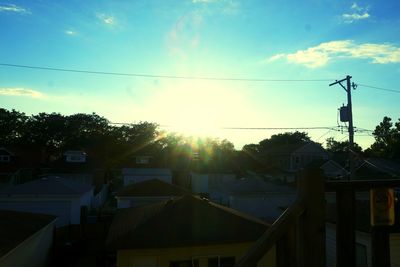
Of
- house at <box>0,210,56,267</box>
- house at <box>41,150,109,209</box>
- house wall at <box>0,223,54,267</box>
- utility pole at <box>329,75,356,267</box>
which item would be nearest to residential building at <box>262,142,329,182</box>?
house at <box>41,150,109,209</box>

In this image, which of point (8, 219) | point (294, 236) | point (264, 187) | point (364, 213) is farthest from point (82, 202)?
point (294, 236)

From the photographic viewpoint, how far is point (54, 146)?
2899 inches

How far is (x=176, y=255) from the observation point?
41.2ft

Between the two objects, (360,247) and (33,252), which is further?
(33,252)

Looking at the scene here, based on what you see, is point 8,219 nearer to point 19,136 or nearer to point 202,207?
point 202,207

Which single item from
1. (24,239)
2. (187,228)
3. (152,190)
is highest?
(152,190)

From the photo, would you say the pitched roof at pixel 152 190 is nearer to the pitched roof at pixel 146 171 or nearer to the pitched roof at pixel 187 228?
the pitched roof at pixel 187 228

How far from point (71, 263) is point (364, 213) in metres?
14.6

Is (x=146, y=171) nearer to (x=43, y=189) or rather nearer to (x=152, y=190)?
(x=152, y=190)

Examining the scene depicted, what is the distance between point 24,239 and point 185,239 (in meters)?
5.97

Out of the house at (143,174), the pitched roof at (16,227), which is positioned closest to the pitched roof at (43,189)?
the pitched roof at (16,227)

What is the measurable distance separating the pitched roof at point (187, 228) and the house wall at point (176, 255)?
A: 1.15 ft

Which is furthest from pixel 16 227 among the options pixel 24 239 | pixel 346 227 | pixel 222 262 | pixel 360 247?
pixel 346 227

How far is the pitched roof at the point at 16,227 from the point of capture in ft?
40.0
